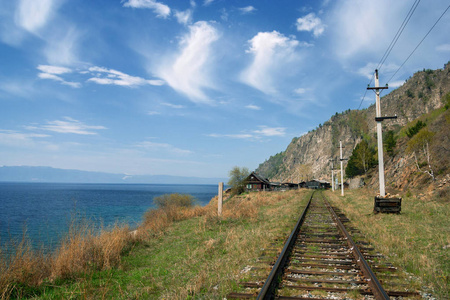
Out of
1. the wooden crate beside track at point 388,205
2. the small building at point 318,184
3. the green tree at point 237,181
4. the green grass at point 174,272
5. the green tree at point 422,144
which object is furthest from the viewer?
the small building at point 318,184

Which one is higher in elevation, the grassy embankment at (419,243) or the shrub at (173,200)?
the grassy embankment at (419,243)

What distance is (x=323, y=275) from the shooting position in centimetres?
558

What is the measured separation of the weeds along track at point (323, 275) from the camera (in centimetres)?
461

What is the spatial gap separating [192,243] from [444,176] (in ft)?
83.2

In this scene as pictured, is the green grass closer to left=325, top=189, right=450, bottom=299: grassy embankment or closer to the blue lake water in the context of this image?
the blue lake water

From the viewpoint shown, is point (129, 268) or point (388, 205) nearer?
point (129, 268)

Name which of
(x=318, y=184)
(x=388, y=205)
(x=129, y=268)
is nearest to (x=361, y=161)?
(x=318, y=184)

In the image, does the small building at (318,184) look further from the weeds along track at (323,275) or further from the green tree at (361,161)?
the weeds along track at (323,275)

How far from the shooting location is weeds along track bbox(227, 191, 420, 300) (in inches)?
181

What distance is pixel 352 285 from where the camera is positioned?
5.02m

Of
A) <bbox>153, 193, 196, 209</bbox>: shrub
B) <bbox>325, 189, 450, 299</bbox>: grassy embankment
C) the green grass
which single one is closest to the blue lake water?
the green grass

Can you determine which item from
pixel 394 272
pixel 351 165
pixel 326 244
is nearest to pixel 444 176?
pixel 326 244

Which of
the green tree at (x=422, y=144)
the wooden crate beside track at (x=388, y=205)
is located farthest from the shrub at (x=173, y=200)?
the green tree at (x=422, y=144)

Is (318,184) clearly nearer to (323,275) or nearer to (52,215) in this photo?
(52,215)
